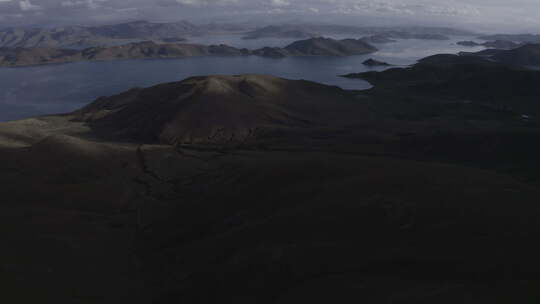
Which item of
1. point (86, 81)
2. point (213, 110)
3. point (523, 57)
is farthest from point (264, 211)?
point (523, 57)

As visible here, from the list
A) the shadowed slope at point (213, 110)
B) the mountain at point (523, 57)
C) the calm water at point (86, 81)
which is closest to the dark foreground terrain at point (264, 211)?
the shadowed slope at point (213, 110)

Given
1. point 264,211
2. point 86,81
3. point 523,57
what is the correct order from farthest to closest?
1. point 523,57
2. point 86,81
3. point 264,211

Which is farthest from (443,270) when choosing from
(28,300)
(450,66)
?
(450,66)

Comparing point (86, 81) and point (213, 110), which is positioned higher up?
point (86, 81)

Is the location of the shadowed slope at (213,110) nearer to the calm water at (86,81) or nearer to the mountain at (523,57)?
the calm water at (86,81)

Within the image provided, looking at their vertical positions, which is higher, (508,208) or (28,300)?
(508,208)

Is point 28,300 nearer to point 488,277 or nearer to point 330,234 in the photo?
point 330,234

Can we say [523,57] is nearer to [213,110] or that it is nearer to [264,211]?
[213,110]

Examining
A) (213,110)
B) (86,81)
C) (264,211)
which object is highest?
(86,81)
